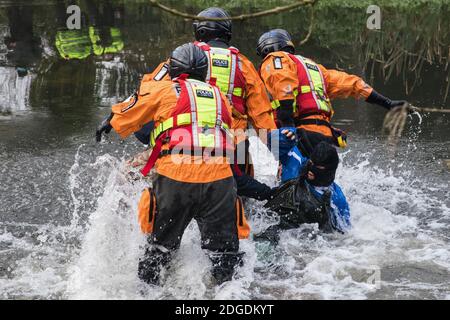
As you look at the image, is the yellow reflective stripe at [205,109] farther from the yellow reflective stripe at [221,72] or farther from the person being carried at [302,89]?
the person being carried at [302,89]

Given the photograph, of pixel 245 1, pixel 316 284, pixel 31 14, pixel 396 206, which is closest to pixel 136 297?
pixel 316 284

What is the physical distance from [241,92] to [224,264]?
180 centimetres

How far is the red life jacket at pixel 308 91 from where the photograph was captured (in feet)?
22.1

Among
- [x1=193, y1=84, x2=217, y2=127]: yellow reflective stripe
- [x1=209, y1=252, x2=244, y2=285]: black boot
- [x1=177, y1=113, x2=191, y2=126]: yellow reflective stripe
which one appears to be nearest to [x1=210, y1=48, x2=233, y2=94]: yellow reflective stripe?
[x1=193, y1=84, x2=217, y2=127]: yellow reflective stripe

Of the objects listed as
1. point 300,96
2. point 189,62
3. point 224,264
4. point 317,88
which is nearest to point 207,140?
point 189,62

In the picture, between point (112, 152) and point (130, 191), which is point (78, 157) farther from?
point (130, 191)

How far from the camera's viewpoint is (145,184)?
692cm

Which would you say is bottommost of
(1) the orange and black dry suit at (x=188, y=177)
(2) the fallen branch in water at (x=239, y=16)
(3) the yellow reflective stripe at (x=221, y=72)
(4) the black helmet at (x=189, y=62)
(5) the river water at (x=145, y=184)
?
(5) the river water at (x=145, y=184)

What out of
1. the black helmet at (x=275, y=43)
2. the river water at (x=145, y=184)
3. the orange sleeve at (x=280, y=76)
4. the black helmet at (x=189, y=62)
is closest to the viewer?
the black helmet at (x=189, y=62)

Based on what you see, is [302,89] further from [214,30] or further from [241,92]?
[214,30]

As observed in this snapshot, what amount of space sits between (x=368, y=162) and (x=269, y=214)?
7.11 ft

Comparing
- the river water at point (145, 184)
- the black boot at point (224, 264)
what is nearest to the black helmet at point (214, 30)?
the river water at point (145, 184)

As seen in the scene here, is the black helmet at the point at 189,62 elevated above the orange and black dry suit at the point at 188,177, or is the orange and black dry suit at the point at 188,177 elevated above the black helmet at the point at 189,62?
the black helmet at the point at 189,62

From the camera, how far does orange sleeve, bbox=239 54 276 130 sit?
252 inches
